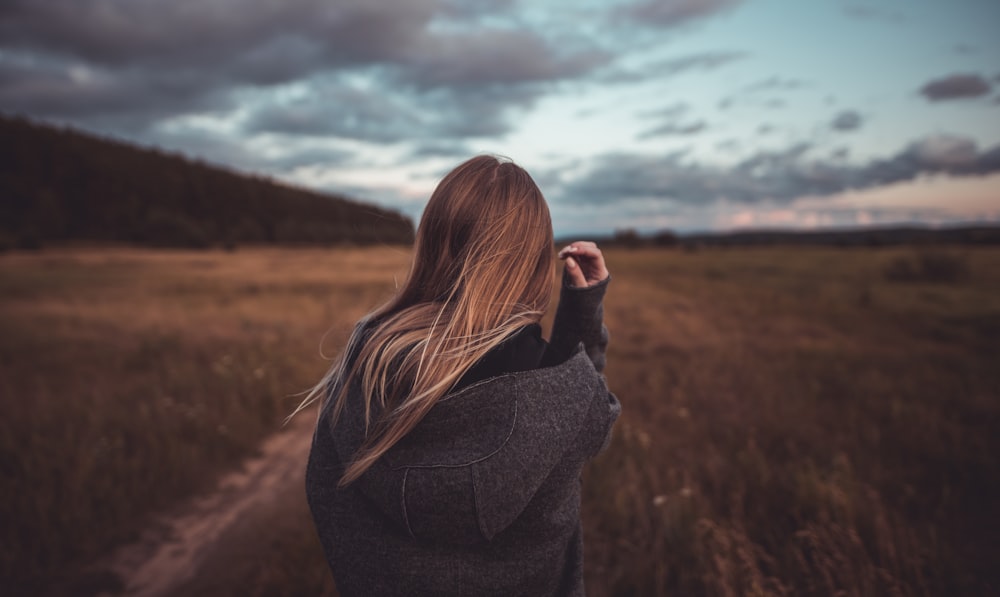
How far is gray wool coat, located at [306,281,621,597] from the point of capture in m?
1.50

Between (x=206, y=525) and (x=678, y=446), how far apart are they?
5.11 meters

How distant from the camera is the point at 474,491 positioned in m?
1.46

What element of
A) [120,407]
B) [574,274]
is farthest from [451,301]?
[120,407]

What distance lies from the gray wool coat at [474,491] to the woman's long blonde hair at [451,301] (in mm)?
100

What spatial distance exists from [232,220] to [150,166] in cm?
1702

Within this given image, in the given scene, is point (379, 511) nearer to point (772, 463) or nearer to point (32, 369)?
point (772, 463)

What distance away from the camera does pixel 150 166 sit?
81.8 metres

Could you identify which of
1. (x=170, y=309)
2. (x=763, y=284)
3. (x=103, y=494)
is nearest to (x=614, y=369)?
(x=103, y=494)

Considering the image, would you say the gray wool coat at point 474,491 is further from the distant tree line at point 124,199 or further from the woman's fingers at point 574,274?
the distant tree line at point 124,199

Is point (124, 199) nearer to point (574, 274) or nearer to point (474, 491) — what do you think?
point (574, 274)

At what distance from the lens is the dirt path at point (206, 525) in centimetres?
354

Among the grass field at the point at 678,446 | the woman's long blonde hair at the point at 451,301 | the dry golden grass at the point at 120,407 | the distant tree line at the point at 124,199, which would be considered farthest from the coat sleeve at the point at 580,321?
the distant tree line at the point at 124,199

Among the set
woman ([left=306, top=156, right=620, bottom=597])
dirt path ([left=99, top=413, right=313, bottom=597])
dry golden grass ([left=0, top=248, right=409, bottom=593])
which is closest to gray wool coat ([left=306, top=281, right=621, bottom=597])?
woman ([left=306, top=156, right=620, bottom=597])

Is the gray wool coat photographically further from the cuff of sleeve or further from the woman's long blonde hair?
the cuff of sleeve
